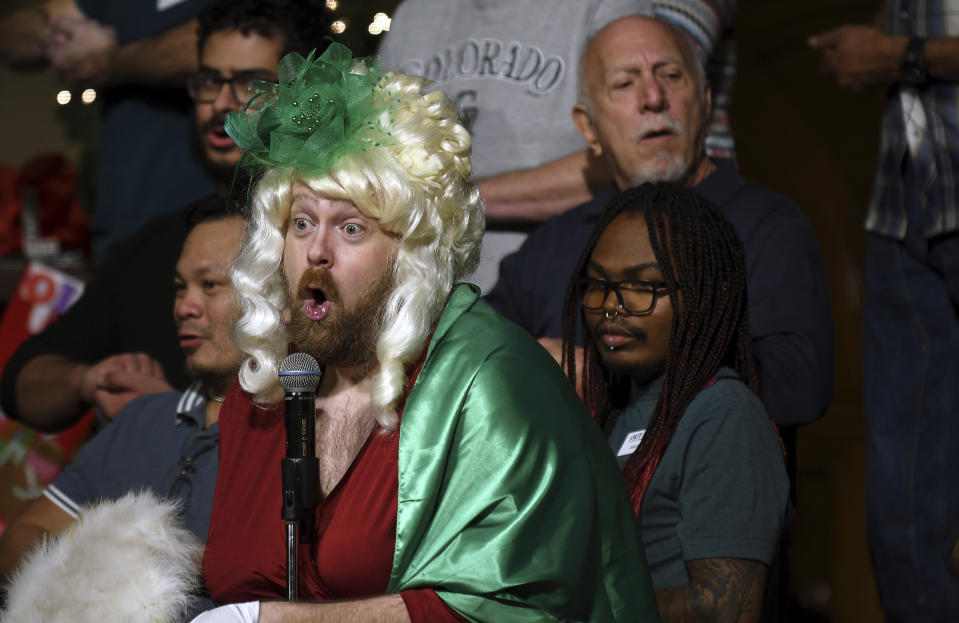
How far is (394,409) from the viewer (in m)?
2.14

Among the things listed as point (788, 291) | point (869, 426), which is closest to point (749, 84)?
point (869, 426)

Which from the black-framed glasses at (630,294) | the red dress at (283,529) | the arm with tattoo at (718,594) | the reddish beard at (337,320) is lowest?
the arm with tattoo at (718,594)

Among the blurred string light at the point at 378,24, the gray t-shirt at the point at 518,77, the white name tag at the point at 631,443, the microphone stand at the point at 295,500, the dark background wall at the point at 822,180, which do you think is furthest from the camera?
the dark background wall at the point at 822,180

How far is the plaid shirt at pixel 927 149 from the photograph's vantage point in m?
3.40

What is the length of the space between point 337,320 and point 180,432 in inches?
40.8

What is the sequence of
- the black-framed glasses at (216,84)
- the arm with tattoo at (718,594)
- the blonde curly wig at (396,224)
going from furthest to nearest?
1. the black-framed glasses at (216,84)
2. the arm with tattoo at (718,594)
3. the blonde curly wig at (396,224)

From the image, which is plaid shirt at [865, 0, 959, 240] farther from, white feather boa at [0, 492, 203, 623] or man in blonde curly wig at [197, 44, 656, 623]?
white feather boa at [0, 492, 203, 623]

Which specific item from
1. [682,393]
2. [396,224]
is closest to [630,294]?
[682,393]

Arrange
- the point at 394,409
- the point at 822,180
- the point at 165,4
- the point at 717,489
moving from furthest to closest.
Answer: the point at 822,180
the point at 165,4
the point at 717,489
the point at 394,409

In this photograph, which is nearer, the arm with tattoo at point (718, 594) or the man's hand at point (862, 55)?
the arm with tattoo at point (718, 594)

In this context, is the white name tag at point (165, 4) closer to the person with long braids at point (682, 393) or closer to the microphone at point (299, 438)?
the person with long braids at point (682, 393)

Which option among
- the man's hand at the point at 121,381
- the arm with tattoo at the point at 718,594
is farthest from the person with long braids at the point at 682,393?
the man's hand at the point at 121,381

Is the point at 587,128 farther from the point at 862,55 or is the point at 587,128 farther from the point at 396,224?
the point at 396,224

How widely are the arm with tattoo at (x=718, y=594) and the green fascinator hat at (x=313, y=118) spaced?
105cm
